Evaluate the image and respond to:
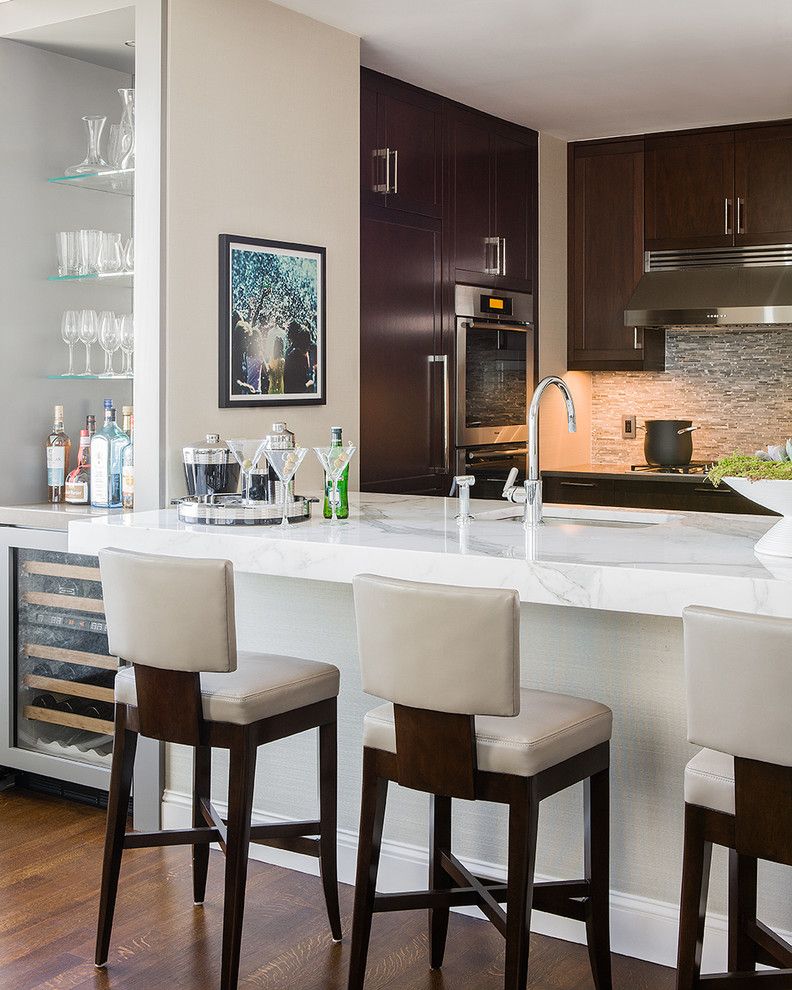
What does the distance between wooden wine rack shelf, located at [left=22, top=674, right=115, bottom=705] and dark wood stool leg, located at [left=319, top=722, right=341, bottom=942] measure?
1.09 m

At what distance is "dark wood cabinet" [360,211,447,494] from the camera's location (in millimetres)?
4590

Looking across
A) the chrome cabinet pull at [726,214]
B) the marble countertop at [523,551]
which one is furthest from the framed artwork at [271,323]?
the chrome cabinet pull at [726,214]

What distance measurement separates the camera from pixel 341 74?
415 centimetres

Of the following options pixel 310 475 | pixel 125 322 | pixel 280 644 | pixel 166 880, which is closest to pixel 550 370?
pixel 310 475

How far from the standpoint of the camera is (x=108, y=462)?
12.5ft

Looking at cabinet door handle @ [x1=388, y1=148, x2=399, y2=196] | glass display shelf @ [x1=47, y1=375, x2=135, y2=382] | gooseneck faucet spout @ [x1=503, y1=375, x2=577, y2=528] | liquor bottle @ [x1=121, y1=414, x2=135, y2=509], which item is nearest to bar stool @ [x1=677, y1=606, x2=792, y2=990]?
gooseneck faucet spout @ [x1=503, y1=375, x2=577, y2=528]

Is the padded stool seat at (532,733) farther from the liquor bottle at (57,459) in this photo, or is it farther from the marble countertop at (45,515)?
the liquor bottle at (57,459)

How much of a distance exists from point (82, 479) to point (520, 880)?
2.26 meters

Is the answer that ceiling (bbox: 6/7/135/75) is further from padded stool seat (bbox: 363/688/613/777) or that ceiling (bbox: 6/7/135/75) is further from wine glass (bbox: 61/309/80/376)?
padded stool seat (bbox: 363/688/613/777)

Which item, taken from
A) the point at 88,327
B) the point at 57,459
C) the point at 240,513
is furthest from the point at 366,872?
the point at 88,327

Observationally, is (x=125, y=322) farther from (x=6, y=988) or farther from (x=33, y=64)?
(x=6, y=988)

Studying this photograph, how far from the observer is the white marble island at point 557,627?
7.91ft

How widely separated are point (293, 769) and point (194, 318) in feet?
4.59

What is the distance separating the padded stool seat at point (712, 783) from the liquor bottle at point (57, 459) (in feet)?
8.31
